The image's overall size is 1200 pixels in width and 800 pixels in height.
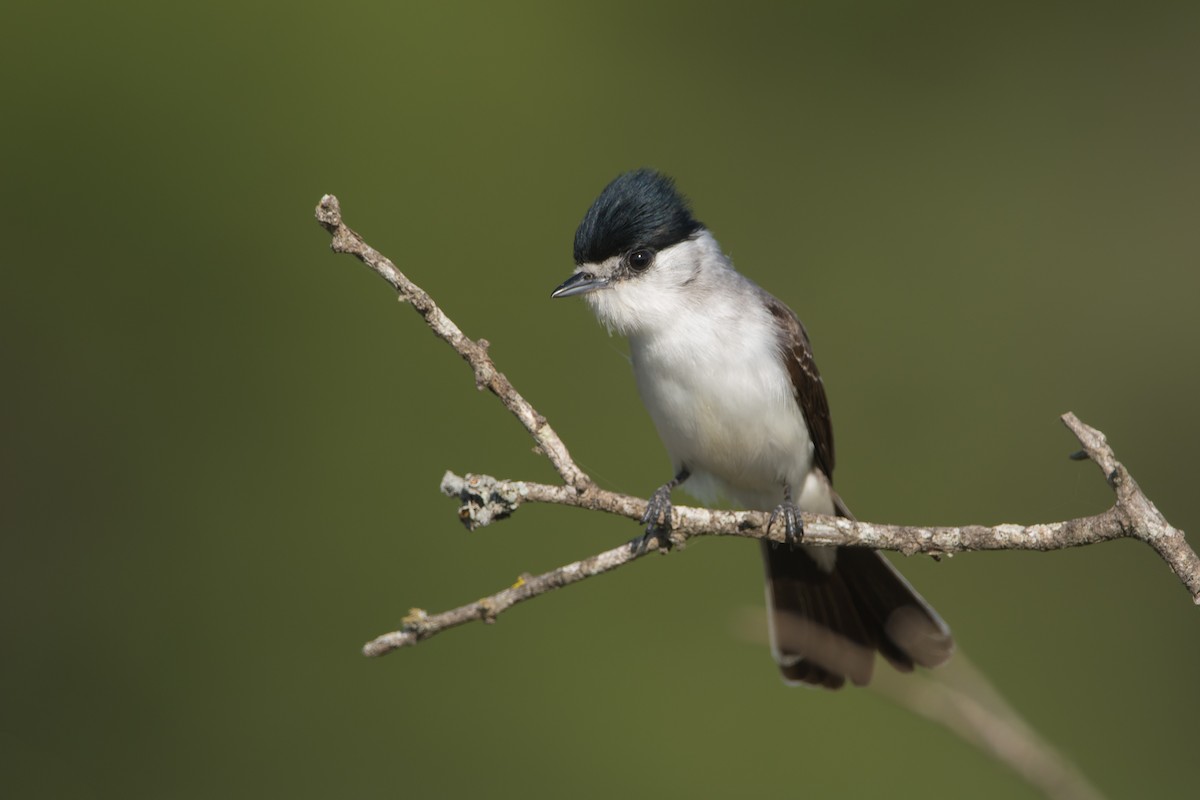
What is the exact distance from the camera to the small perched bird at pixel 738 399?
3557mm

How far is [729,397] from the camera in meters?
3.57

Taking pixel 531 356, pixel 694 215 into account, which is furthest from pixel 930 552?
pixel 531 356

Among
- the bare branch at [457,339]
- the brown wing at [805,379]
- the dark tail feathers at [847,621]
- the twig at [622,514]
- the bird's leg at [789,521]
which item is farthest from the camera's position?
the dark tail feathers at [847,621]

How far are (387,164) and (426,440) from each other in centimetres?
116

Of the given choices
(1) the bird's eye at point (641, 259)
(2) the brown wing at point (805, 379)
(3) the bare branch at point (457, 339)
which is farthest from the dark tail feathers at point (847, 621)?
(3) the bare branch at point (457, 339)

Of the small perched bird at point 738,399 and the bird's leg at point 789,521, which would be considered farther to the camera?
the small perched bird at point 738,399

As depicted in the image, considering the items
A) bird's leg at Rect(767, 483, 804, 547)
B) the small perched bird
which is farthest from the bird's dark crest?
bird's leg at Rect(767, 483, 804, 547)

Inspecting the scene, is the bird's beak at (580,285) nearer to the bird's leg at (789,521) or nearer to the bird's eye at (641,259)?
the bird's eye at (641,259)

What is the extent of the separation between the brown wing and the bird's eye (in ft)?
1.49

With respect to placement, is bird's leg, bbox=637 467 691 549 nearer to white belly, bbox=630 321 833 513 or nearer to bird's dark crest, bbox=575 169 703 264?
white belly, bbox=630 321 833 513

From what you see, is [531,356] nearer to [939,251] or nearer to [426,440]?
[426,440]

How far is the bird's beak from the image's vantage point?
3.52 m

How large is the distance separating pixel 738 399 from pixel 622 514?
3.38 feet

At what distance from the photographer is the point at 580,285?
3537 millimetres
